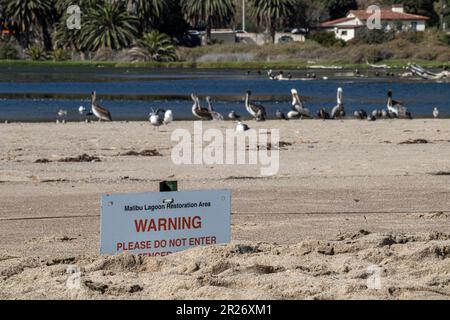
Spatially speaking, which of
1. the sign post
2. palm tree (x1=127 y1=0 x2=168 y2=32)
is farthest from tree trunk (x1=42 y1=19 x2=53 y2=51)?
the sign post

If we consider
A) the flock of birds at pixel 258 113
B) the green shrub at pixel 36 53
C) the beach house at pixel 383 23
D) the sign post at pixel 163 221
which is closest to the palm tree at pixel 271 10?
the beach house at pixel 383 23

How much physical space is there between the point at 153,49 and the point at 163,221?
311 feet

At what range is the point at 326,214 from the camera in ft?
46.7

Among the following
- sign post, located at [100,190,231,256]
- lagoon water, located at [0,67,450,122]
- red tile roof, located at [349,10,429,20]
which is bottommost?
red tile roof, located at [349,10,429,20]

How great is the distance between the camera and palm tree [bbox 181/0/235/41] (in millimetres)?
109062

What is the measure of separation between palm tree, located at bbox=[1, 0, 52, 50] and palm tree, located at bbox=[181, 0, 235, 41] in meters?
13.3

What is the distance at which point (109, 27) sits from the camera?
106m

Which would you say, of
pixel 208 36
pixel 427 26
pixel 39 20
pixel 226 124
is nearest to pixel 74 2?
pixel 39 20

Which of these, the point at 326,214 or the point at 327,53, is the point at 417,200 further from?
the point at 327,53

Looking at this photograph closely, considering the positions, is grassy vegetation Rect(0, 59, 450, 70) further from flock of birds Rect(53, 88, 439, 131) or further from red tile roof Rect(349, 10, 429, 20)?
flock of birds Rect(53, 88, 439, 131)

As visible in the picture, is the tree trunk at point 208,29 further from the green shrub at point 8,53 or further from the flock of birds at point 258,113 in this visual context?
the flock of birds at point 258,113

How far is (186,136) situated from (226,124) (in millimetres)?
4675

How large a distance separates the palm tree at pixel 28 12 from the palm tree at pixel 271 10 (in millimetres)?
19971

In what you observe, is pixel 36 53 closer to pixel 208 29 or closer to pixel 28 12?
pixel 28 12
